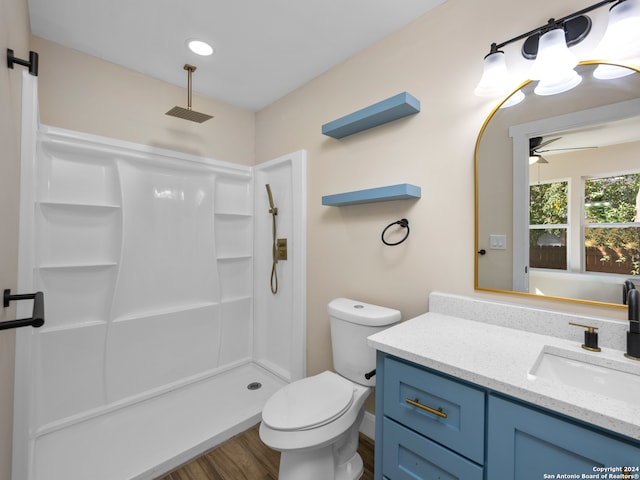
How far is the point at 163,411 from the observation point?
2.07m

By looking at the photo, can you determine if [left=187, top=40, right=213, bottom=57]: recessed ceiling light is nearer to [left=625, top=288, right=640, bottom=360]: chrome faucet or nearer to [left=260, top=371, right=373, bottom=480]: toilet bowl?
[left=260, top=371, right=373, bottom=480]: toilet bowl

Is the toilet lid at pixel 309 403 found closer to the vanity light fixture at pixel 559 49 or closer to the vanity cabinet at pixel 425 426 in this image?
the vanity cabinet at pixel 425 426

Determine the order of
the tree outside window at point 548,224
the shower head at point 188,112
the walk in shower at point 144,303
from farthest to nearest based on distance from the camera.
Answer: the shower head at point 188,112
the walk in shower at point 144,303
the tree outside window at point 548,224

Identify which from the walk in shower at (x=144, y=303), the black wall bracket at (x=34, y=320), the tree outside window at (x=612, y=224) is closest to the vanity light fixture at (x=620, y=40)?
the tree outside window at (x=612, y=224)

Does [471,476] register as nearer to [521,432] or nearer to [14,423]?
[521,432]

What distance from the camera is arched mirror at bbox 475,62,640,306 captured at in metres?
1.07

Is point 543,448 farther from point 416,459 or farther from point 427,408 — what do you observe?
point 416,459

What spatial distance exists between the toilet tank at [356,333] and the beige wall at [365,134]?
0.18 meters

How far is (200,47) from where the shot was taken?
1.88 metres

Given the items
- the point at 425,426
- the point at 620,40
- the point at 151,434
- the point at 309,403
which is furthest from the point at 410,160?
the point at 151,434

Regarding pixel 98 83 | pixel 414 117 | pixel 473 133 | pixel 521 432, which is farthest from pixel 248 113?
pixel 521 432

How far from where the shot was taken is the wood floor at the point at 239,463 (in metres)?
1.59

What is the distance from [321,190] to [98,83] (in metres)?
1.65

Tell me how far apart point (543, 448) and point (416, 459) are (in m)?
0.42
